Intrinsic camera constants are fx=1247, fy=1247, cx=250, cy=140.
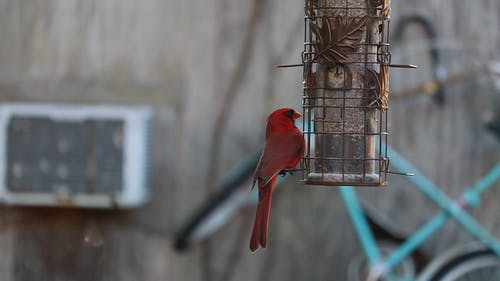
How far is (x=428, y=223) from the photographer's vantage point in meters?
6.09

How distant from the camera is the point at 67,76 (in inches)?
252

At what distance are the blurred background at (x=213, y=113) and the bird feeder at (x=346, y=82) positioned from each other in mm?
1905

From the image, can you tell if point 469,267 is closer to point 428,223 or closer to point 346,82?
point 428,223

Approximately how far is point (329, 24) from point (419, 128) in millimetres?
2142

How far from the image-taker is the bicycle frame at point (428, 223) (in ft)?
19.5

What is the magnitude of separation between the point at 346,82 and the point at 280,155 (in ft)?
1.11

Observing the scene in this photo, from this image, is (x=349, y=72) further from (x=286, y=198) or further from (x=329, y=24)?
(x=286, y=198)

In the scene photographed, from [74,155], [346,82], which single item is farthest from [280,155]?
[74,155]

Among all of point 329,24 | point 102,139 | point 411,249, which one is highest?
point 329,24

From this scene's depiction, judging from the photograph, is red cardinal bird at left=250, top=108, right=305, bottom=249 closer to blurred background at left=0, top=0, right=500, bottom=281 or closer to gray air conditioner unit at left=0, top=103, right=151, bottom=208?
blurred background at left=0, top=0, right=500, bottom=281

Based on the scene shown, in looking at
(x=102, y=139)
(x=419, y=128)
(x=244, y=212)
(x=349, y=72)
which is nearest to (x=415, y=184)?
(x=419, y=128)

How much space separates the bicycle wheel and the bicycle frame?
7 centimetres

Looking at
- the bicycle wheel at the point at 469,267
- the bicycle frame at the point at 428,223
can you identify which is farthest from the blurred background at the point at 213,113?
the bicycle wheel at the point at 469,267

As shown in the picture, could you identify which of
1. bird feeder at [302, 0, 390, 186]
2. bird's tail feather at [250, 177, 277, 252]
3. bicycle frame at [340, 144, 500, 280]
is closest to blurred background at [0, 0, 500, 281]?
bicycle frame at [340, 144, 500, 280]
